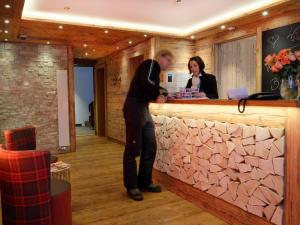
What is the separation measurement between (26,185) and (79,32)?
143 inches

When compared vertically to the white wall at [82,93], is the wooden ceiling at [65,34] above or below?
above

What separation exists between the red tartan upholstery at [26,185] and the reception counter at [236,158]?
5.01ft

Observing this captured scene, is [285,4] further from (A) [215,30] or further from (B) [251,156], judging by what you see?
(B) [251,156]

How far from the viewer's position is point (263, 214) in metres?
2.14

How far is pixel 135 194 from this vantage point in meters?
3.08

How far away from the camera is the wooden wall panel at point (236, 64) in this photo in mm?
4535

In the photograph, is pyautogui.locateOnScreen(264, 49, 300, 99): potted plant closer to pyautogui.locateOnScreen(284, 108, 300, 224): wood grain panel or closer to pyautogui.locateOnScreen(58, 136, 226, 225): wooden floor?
pyautogui.locateOnScreen(284, 108, 300, 224): wood grain panel

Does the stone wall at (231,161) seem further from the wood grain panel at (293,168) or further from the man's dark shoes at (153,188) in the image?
the man's dark shoes at (153,188)

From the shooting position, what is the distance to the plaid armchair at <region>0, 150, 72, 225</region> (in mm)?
1668

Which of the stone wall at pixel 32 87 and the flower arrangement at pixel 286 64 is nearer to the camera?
the flower arrangement at pixel 286 64

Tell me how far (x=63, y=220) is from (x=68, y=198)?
15 centimetres

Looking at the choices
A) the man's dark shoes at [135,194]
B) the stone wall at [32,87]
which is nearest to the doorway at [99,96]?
the stone wall at [32,87]

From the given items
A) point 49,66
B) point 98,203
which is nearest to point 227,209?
point 98,203

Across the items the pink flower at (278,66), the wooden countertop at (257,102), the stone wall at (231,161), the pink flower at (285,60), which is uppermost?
the pink flower at (285,60)
